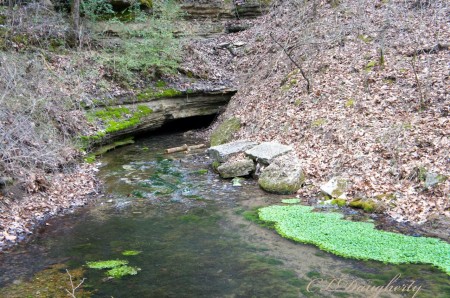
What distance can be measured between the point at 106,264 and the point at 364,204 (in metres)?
5.41

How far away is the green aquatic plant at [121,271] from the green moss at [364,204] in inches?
193

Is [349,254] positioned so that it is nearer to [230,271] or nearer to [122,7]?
[230,271]

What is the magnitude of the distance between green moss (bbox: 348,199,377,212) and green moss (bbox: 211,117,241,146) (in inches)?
258

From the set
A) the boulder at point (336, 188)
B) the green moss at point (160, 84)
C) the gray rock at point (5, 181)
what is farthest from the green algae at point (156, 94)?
the boulder at point (336, 188)

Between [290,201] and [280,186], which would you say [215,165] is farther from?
[290,201]

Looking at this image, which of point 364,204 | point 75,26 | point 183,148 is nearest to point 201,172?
point 183,148

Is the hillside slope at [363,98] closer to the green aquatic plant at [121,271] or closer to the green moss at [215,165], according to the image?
the green moss at [215,165]

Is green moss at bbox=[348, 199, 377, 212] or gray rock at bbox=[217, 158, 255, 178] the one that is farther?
gray rock at bbox=[217, 158, 255, 178]

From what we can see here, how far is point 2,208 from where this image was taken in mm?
8398

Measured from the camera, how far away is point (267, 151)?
1176 centimetres

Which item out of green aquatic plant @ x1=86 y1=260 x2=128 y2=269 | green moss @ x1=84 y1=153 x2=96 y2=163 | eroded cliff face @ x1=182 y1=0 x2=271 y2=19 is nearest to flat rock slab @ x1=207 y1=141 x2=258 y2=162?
green moss @ x1=84 y1=153 x2=96 y2=163

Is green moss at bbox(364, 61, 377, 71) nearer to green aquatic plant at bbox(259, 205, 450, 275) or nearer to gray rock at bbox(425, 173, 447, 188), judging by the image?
gray rock at bbox(425, 173, 447, 188)

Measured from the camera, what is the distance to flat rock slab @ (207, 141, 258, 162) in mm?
12531

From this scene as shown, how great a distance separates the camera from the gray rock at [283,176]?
1033 cm
